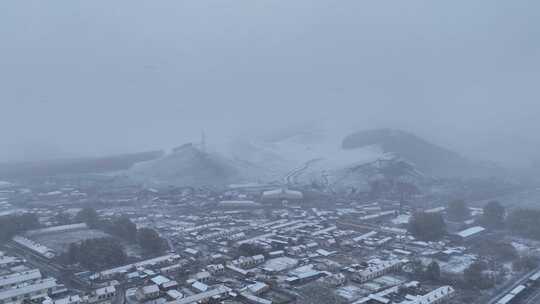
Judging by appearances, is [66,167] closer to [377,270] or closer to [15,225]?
[15,225]

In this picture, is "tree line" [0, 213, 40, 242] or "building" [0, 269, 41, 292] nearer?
"building" [0, 269, 41, 292]

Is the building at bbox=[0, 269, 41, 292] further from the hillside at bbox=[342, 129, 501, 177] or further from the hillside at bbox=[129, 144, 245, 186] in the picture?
the hillside at bbox=[342, 129, 501, 177]

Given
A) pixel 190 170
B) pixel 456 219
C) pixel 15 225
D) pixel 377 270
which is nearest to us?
pixel 377 270

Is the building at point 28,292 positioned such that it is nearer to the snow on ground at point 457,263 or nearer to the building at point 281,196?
the snow on ground at point 457,263

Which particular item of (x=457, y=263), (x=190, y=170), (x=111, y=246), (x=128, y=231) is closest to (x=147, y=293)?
(x=111, y=246)

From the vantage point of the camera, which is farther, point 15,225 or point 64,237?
point 15,225

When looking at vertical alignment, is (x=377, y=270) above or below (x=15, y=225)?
below

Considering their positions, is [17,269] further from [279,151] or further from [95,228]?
[279,151]

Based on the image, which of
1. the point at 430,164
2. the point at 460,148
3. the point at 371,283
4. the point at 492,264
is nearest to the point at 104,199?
the point at 371,283

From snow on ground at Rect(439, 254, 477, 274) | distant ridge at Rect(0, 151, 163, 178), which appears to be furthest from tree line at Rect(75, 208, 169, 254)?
distant ridge at Rect(0, 151, 163, 178)

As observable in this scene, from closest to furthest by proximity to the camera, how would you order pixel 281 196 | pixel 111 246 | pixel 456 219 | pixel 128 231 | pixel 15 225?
1. pixel 111 246
2. pixel 128 231
3. pixel 15 225
4. pixel 456 219
5. pixel 281 196

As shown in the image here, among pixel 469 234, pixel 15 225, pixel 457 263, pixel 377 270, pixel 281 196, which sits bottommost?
pixel 457 263

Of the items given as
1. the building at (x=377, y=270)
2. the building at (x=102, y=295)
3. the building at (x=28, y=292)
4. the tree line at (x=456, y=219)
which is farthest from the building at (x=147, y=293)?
the tree line at (x=456, y=219)
